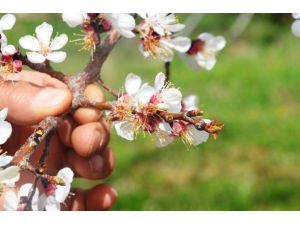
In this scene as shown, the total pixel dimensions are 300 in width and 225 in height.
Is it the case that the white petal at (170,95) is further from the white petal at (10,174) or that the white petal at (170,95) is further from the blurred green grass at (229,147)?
the blurred green grass at (229,147)

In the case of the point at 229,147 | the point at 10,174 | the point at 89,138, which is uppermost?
the point at 10,174

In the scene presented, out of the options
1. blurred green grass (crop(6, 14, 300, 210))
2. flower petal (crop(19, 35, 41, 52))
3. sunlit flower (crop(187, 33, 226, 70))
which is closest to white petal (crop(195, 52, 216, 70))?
sunlit flower (crop(187, 33, 226, 70))

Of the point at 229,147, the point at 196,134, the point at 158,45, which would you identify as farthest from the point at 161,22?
the point at 229,147

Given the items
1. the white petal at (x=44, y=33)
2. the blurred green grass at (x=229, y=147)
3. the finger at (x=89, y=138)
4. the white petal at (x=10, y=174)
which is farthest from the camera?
the blurred green grass at (x=229, y=147)

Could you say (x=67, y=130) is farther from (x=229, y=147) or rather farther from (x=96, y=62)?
(x=229, y=147)

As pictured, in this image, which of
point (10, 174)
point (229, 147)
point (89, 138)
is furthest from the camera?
point (229, 147)

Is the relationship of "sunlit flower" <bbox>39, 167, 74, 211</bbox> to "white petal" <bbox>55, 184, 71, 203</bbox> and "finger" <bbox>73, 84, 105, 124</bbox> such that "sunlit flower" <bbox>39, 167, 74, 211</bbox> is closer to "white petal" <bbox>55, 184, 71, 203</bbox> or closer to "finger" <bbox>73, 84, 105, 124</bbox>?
"white petal" <bbox>55, 184, 71, 203</bbox>

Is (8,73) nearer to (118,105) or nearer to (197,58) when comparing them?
(118,105)

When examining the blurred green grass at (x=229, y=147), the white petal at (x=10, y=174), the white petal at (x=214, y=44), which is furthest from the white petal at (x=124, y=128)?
the blurred green grass at (x=229, y=147)
